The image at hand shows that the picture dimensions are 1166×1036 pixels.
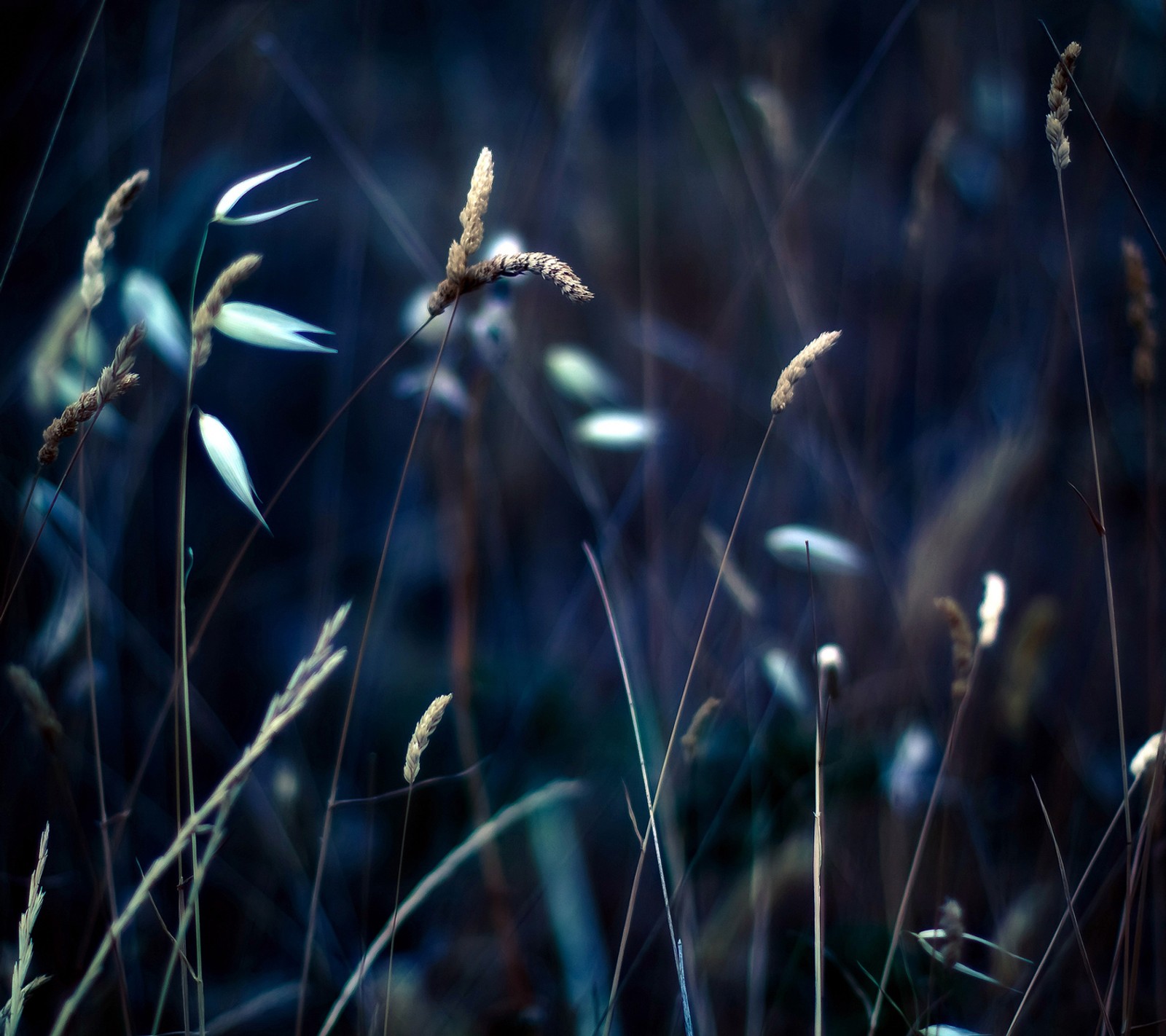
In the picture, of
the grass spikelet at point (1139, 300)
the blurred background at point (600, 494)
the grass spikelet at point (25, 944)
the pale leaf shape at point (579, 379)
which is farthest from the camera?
the pale leaf shape at point (579, 379)

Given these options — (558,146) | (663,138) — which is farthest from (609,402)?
(663,138)

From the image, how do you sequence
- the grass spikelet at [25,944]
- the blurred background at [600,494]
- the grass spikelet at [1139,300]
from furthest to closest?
the blurred background at [600,494]
the grass spikelet at [1139,300]
the grass spikelet at [25,944]

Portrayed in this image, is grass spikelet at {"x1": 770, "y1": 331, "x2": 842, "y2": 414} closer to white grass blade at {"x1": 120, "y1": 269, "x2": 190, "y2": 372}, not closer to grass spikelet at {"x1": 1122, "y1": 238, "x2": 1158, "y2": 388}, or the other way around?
grass spikelet at {"x1": 1122, "y1": 238, "x2": 1158, "y2": 388}

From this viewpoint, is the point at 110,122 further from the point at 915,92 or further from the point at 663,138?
the point at 915,92

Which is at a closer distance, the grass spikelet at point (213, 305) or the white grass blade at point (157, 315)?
the grass spikelet at point (213, 305)

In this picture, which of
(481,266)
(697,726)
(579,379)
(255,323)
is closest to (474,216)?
(481,266)

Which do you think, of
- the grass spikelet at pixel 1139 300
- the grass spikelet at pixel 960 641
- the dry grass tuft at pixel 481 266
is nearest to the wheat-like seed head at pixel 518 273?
the dry grass tuft at pixel 481 266

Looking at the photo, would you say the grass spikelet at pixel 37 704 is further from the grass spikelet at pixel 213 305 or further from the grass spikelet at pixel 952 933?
the grass spikelet at pixel 952 933

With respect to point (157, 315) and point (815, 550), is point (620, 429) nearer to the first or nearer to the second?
point (815, 550)
